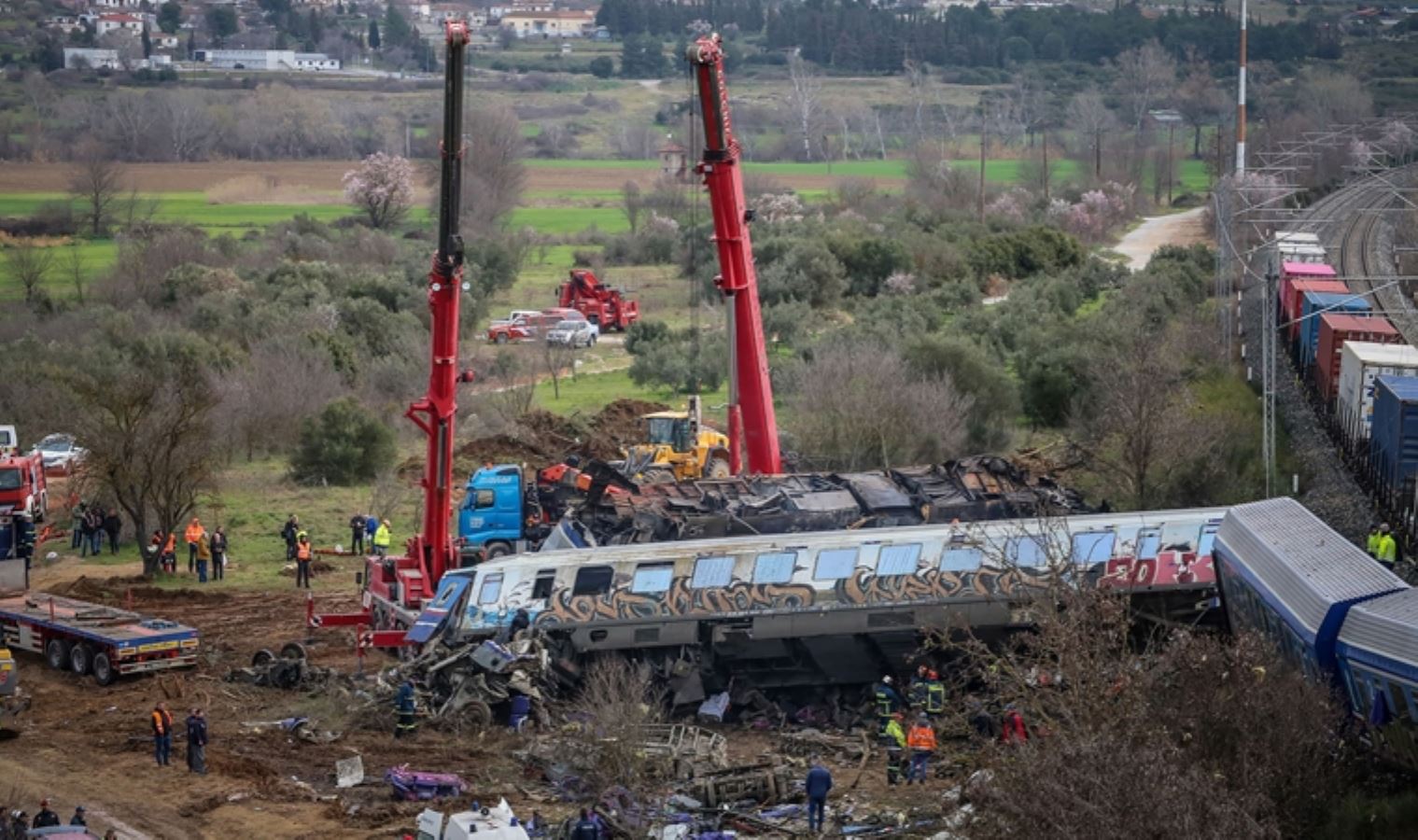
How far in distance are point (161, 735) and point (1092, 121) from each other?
109912 mm

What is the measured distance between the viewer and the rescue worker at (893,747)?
24.2m

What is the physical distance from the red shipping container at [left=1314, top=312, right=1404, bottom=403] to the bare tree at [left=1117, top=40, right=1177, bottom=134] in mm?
91736

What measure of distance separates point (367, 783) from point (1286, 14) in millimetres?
139698

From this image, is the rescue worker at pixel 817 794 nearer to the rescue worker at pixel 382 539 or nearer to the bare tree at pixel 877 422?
the rescue worker at pixel 382 539

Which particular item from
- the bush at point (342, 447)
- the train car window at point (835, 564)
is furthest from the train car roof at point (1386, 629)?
the bush at point (342, 447)

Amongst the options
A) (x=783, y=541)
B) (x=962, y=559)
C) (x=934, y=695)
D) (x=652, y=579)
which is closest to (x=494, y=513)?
(x=652, y=579)

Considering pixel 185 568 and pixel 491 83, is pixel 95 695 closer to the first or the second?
pixel 185 568

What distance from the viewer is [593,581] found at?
27.6 meters

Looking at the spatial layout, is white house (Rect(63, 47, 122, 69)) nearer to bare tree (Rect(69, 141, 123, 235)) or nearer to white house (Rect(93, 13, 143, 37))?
white house (Rect(93, 13, 143, 37))

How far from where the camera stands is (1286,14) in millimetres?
151875

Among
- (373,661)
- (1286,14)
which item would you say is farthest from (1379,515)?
(1286,14)

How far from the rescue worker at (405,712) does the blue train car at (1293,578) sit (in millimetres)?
10719

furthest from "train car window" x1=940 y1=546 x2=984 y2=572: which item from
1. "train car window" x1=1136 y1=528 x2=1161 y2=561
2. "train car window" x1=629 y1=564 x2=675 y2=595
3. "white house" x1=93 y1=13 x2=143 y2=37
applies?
"white house" x1=93 y1=13 x2=143 y2=37

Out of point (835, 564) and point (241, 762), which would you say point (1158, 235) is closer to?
point (835, 564)
